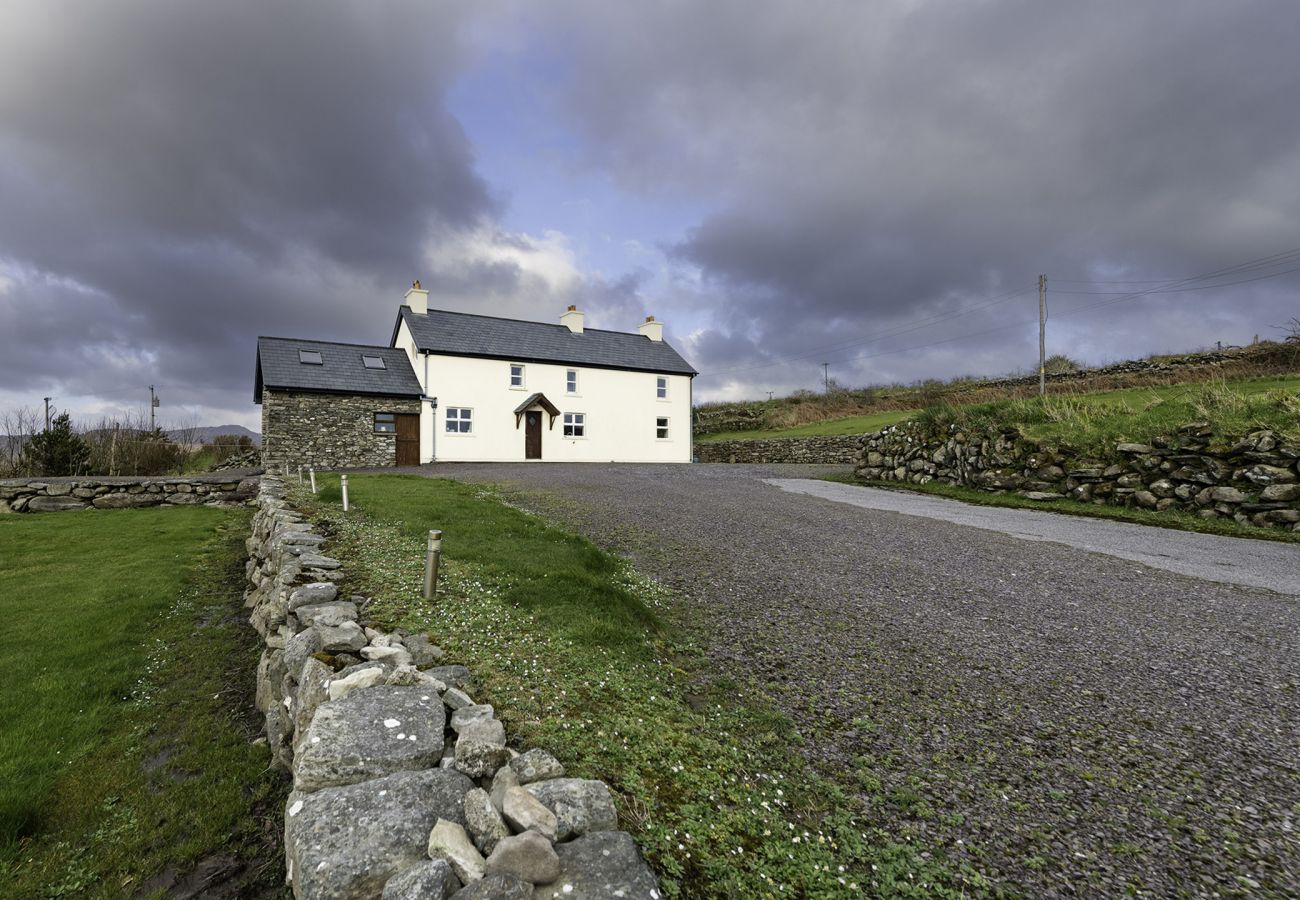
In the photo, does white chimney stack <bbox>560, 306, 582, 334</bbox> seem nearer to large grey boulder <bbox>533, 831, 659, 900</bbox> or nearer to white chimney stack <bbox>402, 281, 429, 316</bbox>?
white chimney stack <bbox>402, 281, 429, 316</bbox>

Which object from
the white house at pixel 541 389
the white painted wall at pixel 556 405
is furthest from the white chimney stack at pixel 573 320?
the white painted wall at pixel 556 405

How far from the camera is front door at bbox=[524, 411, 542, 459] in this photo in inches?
1236

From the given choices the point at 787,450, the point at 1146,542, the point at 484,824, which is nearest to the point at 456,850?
the point at 484,824

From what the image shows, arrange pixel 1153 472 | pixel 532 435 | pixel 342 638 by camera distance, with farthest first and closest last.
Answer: pixel 532 435 < pixel 1153 472 < pixel 342 638

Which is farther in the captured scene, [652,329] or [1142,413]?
[652,329]

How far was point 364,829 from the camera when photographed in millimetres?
2260

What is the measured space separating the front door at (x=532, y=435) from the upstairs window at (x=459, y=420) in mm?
2873

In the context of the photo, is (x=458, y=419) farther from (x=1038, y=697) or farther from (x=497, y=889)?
(x=497, y=889)

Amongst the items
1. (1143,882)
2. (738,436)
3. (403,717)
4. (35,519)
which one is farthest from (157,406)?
(1143,882)

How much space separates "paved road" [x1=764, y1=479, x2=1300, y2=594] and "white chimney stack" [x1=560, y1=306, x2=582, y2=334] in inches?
987

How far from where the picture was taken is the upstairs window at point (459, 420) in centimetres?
2959

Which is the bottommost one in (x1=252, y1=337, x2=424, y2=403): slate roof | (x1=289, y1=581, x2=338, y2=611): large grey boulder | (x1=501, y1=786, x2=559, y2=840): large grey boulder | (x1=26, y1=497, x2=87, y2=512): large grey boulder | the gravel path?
the gravel path

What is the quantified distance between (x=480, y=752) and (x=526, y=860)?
0.76 metres

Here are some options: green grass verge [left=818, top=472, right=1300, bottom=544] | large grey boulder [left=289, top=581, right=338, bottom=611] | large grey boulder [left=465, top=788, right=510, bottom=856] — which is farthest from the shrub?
green grass verge [left=818, top=472, right=1300, bottom=544]
